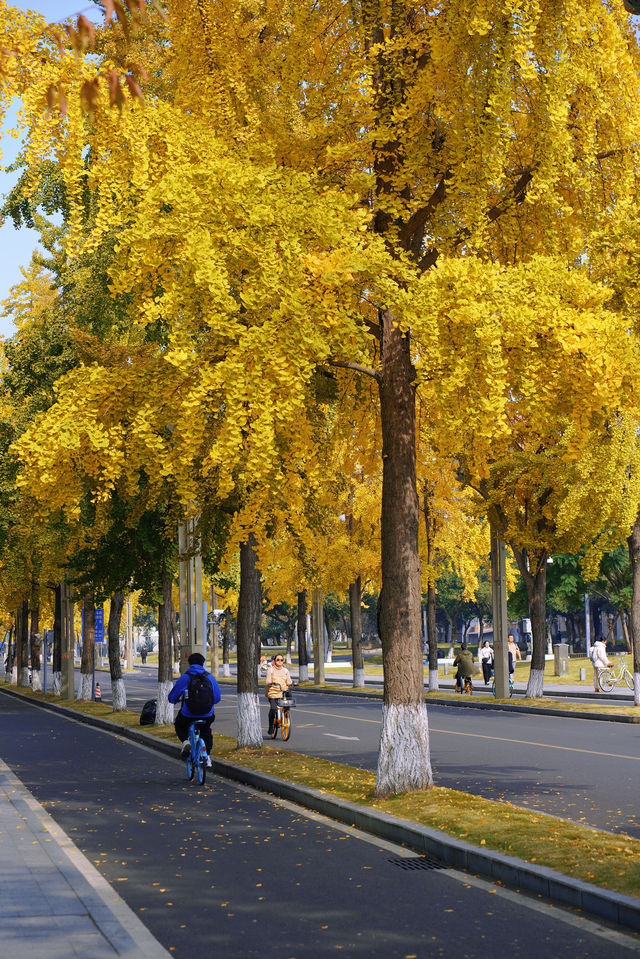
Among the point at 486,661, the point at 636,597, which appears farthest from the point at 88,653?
the point at 636,597

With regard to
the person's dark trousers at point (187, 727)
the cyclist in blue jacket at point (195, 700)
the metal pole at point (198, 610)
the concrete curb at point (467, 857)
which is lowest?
the concrete curb at point (467, 857)

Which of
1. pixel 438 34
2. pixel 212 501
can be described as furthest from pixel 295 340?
pixel 212 501

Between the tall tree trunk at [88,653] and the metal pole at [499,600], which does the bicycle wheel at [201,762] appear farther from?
the tall tree trunk at [88,653]

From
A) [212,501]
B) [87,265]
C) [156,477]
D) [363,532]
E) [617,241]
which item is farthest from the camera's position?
[363,532]

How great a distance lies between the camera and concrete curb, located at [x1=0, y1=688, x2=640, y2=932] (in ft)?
24.4

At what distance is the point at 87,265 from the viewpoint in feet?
87.0

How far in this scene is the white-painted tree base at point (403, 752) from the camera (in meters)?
12.8

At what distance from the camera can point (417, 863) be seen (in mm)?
→ 9531

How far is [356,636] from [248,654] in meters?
27.9

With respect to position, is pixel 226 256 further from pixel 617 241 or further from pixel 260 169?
pixel 617 241

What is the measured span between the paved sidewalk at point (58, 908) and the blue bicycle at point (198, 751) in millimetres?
4772

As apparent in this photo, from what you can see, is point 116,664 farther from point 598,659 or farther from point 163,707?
point 598,659

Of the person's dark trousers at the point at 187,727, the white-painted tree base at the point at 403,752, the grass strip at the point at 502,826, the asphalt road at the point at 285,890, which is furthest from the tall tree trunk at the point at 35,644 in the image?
the white-painted tree base at the point at 403,752

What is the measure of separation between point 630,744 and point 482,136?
1195 cm
